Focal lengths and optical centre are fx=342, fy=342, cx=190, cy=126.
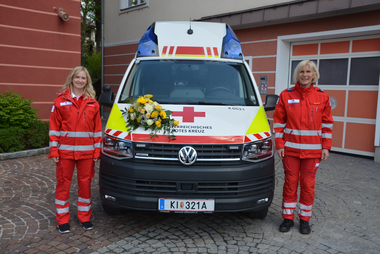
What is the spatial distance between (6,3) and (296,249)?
8.58m

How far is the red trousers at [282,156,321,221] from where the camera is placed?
3.75 meters

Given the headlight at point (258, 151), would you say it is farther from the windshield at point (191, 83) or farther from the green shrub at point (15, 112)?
the green shrub at point (15, 112)

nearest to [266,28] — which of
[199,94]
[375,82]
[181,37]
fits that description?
[375,82]

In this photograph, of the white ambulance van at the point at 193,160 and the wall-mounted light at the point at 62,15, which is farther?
the wall-mounted light at the point at 62,15

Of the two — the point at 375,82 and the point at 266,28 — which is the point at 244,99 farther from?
the point at 266,28

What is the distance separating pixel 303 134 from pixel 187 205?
1.49 meters


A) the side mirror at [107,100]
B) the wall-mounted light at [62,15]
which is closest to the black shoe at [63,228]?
the side mirror at [107,100]

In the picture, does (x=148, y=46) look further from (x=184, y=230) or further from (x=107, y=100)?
(x=184, y=230)

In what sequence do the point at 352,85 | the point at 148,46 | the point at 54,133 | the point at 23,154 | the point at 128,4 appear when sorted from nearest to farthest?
the point at 54,133 < the point at 148,46 < the point at 23,154 < the point at 352,85 < the point at 128,4

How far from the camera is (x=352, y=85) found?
786 cm

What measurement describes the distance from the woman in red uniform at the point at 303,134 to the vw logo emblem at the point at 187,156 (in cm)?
111

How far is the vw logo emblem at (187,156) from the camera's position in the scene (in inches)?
129

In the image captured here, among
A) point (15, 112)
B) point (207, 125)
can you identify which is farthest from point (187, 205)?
point (15, 112)

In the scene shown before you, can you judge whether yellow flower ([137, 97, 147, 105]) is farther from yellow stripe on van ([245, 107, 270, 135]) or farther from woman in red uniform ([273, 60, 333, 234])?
woman in red uniform ([273, 60, 333, 234])
